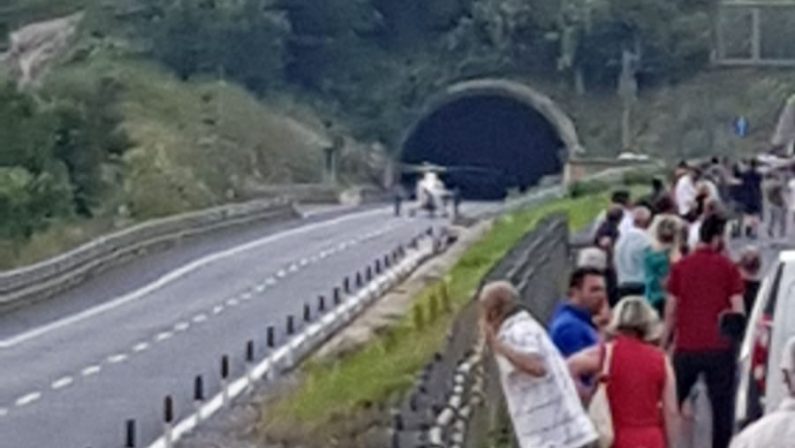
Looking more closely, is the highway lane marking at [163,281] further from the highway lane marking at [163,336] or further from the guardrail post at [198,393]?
the guardrail post at [198,393]

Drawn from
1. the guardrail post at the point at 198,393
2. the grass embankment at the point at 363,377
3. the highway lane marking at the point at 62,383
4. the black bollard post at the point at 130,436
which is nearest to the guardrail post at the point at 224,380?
the guardrail post at the point at 198,393

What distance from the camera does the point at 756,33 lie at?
259 ft

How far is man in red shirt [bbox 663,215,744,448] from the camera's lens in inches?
811

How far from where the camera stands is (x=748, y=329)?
19.6 m

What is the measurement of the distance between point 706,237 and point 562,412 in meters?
5.51

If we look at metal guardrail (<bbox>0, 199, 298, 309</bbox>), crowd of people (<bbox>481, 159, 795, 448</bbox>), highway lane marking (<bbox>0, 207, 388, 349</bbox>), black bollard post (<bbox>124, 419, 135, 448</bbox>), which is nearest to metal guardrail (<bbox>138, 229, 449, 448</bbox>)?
black bollard post (<bbox>124, 419, 135, 448</bbox>)

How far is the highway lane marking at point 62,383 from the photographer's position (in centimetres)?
3450

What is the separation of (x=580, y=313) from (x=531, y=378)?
169 centimetres

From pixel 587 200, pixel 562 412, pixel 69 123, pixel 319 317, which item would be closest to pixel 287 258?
pixel 587 200

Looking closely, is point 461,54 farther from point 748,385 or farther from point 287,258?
point 748,385

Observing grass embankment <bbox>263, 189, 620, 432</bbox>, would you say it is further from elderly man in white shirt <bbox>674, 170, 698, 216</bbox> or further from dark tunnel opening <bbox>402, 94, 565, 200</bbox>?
dark tunnel opening <bbox>402, 94, 565, 200</bbox>

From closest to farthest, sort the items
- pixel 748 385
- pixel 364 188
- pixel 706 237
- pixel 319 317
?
pixel 748 385 < pixel 706 237 < pixel 319 317 < pixel 364 188

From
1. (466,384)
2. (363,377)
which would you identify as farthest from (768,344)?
(363,377)

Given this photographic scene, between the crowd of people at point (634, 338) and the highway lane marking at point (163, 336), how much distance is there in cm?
1290
